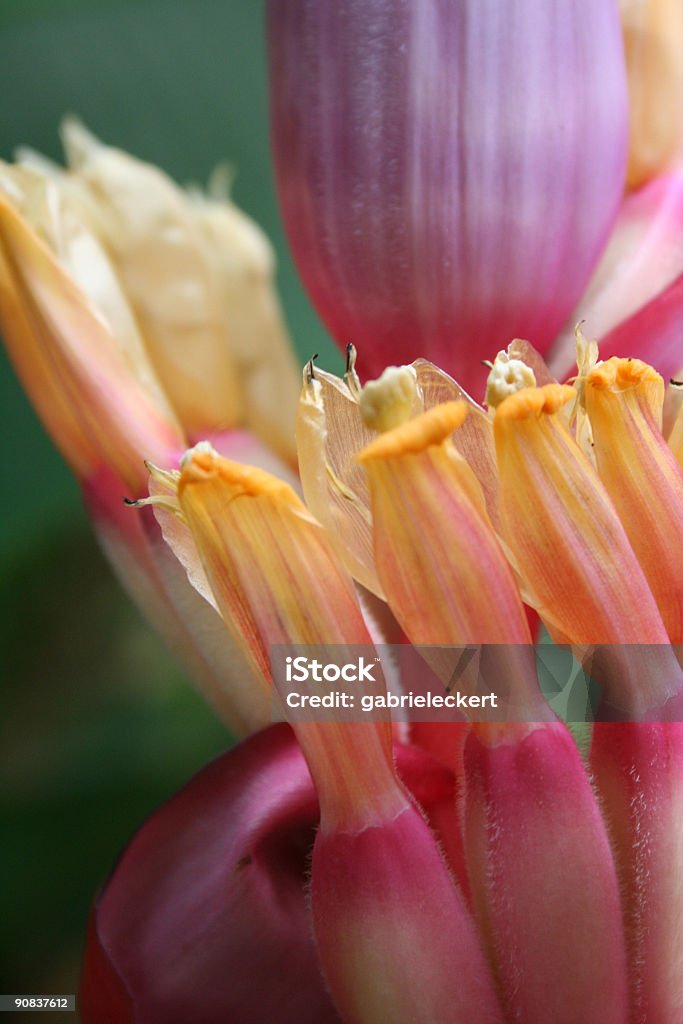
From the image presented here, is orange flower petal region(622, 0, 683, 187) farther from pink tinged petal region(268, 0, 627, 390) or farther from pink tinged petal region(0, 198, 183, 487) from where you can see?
pink tinged petal region(0, 198, 183, 487)

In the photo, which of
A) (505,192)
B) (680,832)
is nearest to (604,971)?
(680,832)

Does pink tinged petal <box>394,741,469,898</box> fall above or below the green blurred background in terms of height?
below

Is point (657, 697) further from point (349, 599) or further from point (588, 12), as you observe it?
point (588, 12)

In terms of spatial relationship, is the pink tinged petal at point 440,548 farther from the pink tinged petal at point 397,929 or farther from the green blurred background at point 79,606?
the green blurred background at point 79,606

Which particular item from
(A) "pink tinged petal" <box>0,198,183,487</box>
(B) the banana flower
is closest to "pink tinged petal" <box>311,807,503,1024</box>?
(B) the banana flower
